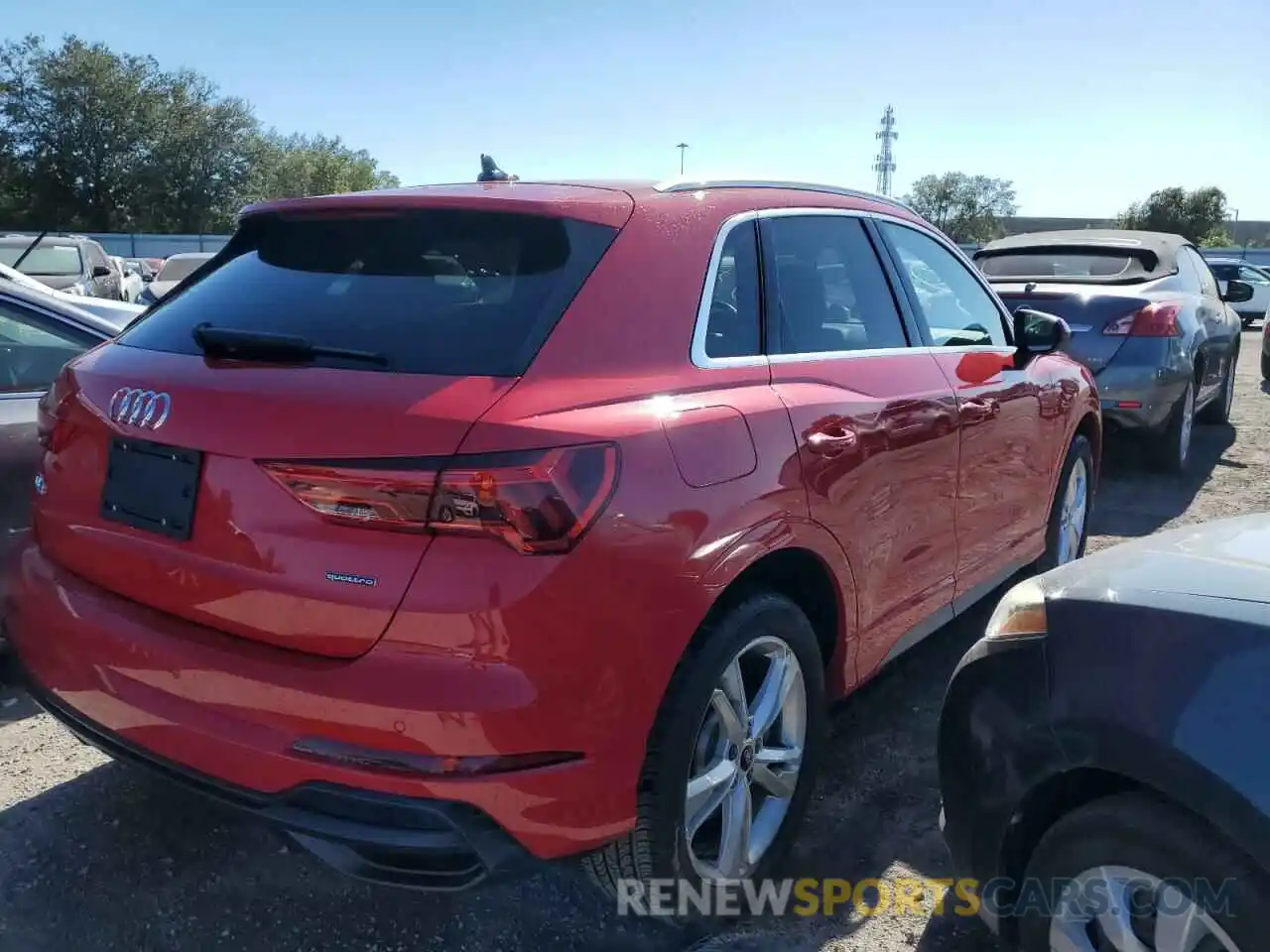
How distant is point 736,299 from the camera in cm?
270

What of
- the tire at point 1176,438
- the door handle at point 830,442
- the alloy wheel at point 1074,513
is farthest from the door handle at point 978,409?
the tire at point 1176,438

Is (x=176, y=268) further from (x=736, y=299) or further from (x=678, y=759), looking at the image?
(x=678, y=759)

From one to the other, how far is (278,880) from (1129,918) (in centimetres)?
203

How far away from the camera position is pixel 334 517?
6.50 feet

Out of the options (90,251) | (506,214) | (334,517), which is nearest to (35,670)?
(334,517)

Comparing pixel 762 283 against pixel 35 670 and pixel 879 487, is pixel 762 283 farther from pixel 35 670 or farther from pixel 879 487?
pixel 35 670

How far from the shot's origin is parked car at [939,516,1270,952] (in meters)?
1.79

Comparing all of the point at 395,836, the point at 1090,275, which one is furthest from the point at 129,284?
the point at 395,836

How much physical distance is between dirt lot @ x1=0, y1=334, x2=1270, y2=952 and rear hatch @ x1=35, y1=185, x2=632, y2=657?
31.2 inches

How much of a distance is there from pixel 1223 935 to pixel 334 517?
1716mm

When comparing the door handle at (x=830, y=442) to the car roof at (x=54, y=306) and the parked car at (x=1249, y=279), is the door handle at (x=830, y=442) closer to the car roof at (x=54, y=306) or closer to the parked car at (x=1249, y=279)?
the car roof at (x=54, y=306)

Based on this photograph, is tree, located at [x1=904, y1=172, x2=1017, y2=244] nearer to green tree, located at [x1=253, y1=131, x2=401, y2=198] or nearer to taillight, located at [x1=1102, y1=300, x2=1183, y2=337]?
green tree, located at [x1=253, y1=131, x2=401, y2=198]

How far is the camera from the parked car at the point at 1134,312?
269 inches

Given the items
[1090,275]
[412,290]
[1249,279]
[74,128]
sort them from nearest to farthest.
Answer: [412,290]
[1090,275]
[1249,279]
[74,128]
